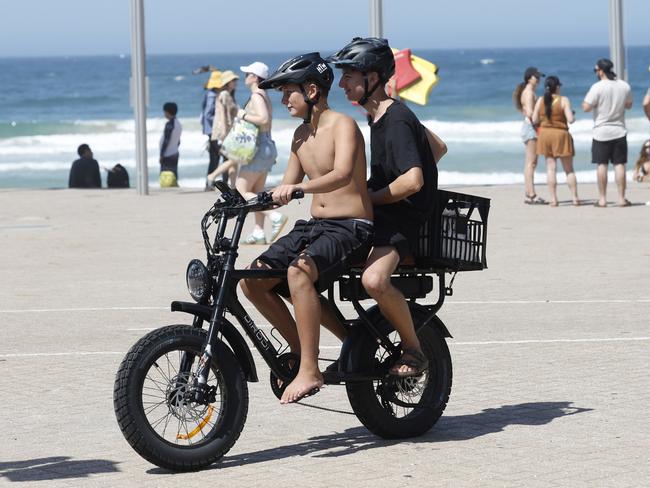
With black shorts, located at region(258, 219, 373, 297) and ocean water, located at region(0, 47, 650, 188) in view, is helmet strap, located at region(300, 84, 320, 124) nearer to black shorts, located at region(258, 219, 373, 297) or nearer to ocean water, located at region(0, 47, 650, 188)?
black shorts, located at region(258, 219, 373, 297)

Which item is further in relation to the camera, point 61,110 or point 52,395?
point 61,110

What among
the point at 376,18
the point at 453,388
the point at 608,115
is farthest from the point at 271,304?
the point at 376,18

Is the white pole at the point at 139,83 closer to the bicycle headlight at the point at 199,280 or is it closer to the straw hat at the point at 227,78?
the straw hat at the point at 227,78

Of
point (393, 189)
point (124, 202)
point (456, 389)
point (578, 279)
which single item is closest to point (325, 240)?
point (393, 189)

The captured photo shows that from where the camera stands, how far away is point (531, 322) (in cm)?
1010

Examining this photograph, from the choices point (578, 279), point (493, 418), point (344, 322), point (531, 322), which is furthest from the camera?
point (578, 279)

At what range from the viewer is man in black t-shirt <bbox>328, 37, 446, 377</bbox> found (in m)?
6.41

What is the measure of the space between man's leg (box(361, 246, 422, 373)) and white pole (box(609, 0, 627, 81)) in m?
16.0

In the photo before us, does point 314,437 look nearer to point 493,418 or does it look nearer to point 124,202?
point 493,418

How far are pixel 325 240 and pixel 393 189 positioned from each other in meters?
0.38

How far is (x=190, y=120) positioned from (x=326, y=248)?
51.8 m

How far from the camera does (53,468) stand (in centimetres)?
623

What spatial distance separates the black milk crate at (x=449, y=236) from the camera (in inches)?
261

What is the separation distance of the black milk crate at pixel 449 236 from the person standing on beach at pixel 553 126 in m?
11.5
